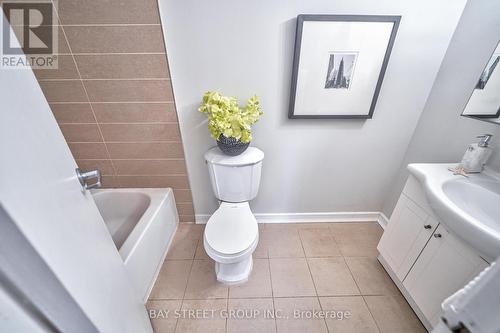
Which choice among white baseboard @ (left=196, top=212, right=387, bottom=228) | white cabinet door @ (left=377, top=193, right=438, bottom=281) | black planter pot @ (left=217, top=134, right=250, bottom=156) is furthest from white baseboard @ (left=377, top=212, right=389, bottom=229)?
black planter pot @ (left=217, top=134, right=250, bottom=156)

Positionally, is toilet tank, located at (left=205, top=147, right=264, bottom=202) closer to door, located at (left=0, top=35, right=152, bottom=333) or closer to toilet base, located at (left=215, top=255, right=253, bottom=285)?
toilet base, located at (left=215, top=255, right=253, bottom=285)

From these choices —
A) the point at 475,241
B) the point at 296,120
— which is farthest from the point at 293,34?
the point at 475,241

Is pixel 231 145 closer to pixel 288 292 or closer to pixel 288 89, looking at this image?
pixel 288 89

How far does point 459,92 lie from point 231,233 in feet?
5.09

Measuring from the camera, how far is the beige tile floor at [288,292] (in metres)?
1.09

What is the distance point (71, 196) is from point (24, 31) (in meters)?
1.17

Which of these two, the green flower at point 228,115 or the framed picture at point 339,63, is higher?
the framed picture at point 339,63

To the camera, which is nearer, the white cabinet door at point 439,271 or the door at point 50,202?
the door at point 50,202

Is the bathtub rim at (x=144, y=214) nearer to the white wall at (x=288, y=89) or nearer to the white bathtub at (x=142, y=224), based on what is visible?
the white bathtub at (x=142, y=224)

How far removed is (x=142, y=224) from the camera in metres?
1.24

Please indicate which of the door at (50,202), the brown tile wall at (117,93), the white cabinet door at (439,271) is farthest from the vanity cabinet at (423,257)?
the brown tile wall at (117,93)

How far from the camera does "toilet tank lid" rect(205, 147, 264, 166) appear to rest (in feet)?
4.07

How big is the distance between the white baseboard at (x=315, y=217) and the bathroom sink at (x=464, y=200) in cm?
83

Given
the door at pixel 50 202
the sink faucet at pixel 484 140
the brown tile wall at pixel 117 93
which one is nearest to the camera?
the door at pixel 50 202
